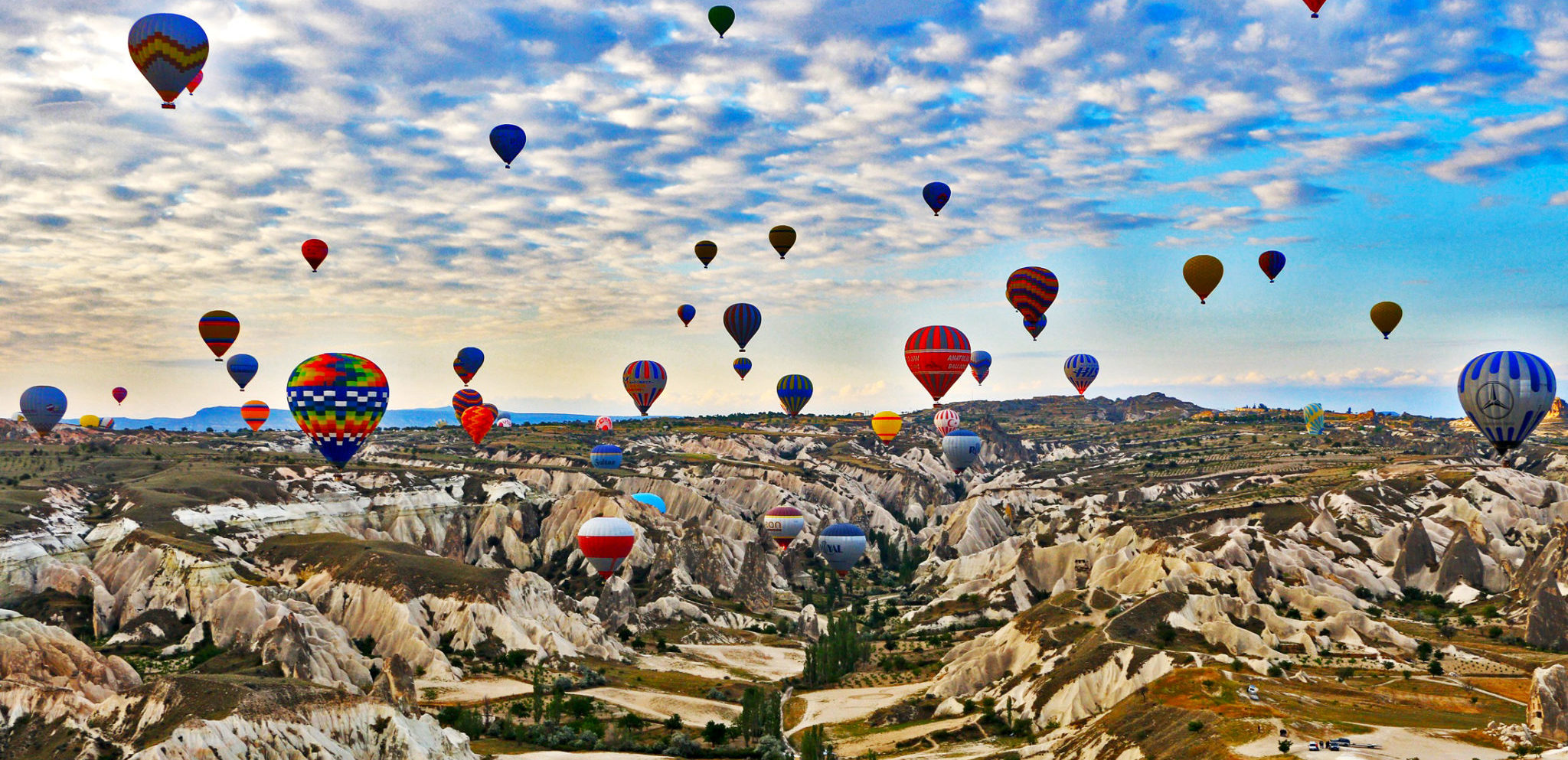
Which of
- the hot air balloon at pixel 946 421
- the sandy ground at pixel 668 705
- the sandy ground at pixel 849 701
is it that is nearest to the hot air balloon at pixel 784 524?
the sandy ground at pixel 849 701

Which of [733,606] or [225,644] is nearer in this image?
[225,644]

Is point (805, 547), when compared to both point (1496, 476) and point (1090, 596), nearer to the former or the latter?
point (1090, 596)

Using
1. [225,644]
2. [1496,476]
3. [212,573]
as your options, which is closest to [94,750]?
[225,644]

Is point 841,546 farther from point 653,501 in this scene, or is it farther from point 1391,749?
point 1391,749

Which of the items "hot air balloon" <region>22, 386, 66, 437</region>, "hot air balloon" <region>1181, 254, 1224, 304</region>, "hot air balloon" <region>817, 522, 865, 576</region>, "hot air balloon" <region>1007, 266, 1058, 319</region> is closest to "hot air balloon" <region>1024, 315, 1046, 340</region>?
"hot air balloon" <region>1007, 266, 1058, 319</region>

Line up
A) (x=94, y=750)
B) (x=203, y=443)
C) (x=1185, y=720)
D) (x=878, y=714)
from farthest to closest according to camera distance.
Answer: (x=203, y=443) → (x=878, y=714) → (x=1185, y=720) → (x=94, y=750)

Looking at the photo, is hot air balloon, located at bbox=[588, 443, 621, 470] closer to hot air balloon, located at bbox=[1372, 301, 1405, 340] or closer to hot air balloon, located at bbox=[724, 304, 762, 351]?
hot air balloon, located at bbox=[724, 304, 762, 351]

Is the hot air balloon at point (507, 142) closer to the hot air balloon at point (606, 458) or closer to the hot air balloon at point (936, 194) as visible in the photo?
the hot air balloon at point (936, 194)
